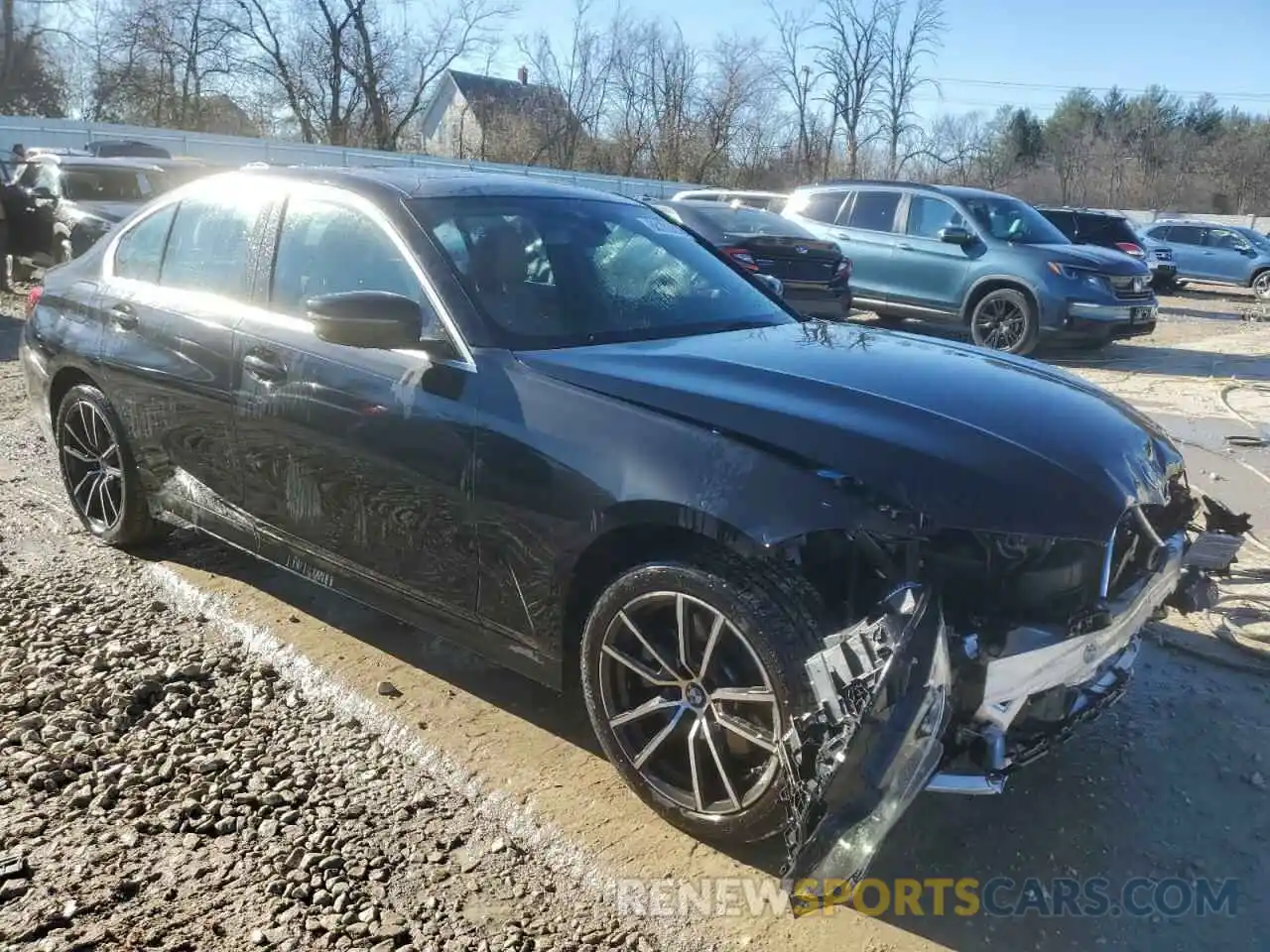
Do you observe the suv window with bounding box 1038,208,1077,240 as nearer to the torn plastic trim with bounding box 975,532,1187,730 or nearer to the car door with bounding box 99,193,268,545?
the car door with bounding box 99,193,268,545

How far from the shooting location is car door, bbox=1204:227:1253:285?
22.4 metres

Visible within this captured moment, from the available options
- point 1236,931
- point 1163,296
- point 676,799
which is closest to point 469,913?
point 676,799

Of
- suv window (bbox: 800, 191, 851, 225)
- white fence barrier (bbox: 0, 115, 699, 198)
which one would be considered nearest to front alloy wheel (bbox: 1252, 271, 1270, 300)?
suv window (bbox: 800, 191, 851, 225)

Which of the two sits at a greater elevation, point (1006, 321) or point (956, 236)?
point (956, 236)

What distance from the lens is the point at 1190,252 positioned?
907 inches

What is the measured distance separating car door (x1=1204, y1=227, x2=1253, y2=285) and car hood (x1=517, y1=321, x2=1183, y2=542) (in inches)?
896

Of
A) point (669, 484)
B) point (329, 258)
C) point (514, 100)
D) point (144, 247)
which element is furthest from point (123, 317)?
point (514, 100)

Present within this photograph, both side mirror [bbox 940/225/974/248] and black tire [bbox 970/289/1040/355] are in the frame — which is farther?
side mirror [bbox 940/225/974/248]

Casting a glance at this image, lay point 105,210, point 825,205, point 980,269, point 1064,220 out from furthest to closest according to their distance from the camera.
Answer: point 1064,220 < point 825,205 < point 105,210 < point 980,269

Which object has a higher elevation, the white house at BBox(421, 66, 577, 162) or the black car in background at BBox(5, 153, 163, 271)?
the white house at BBox(421, 66, 577, 162)

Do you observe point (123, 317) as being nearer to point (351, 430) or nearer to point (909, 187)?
point (351, 430)

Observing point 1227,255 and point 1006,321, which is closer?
point 1006,321

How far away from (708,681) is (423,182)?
211 centimetres

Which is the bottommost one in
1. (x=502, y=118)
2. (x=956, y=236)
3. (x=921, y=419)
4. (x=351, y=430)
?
(x=351, y=430)
